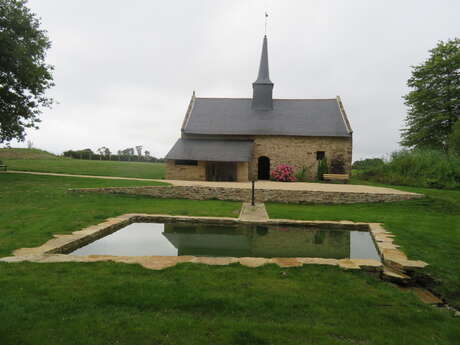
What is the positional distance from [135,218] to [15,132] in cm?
1284

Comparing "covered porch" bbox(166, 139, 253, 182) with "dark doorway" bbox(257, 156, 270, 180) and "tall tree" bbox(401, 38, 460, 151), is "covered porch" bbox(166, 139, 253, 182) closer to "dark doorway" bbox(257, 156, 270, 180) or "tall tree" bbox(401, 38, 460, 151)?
"dark doorway" bbox(257, 156, 270, 180)

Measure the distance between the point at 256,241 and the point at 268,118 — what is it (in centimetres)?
1670

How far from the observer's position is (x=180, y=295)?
3.52 m

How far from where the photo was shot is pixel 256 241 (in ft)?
23.0

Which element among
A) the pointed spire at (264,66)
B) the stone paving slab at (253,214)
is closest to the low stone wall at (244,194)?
the stone paving slab at (253,214)

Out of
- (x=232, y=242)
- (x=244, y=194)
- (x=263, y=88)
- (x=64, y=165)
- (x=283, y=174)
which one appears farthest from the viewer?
(x=64, y=165)

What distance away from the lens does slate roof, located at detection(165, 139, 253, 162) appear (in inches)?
748

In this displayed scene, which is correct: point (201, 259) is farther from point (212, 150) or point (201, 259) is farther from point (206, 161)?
point (212, 150)

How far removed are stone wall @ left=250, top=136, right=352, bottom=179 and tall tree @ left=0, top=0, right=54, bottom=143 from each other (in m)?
14.0

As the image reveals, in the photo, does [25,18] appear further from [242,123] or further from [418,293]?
[418,293]

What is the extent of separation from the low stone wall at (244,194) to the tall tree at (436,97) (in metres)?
16.8

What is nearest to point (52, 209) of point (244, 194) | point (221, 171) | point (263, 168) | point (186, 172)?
point (244, 194)

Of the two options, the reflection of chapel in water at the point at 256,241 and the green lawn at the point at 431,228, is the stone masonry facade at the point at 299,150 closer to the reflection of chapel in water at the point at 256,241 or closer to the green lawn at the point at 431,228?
the green lawn at the point at 431,228

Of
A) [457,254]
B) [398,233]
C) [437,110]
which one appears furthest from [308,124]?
[457,254]
